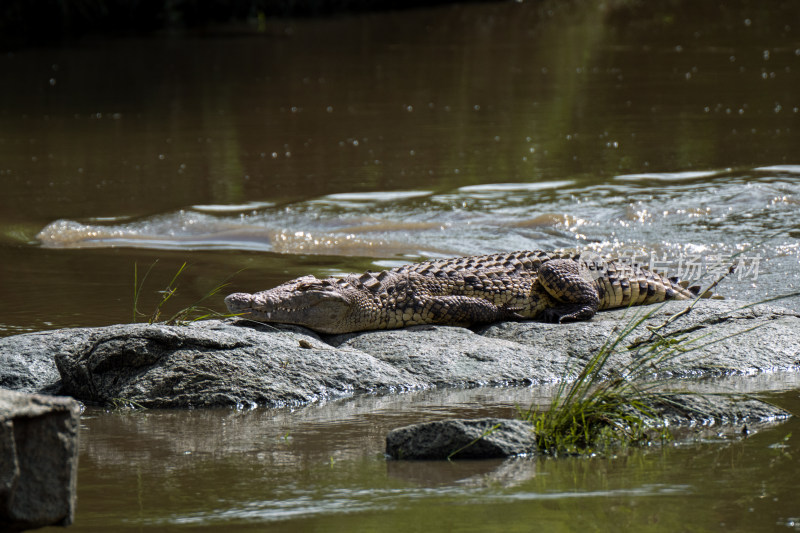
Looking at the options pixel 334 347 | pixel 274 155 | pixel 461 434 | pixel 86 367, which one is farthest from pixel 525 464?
pixel 274 155

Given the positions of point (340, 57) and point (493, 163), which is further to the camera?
point (340, 57)

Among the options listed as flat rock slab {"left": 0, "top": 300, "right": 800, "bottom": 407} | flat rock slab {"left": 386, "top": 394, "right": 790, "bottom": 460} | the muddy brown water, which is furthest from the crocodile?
flat rock slab {"left": 386, "top": 394, "right": 790, "bottom": 460}

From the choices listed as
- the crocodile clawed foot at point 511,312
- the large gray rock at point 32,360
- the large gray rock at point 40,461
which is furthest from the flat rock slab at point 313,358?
the large gray rock at point 40,461

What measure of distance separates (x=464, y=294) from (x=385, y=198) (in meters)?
4.97

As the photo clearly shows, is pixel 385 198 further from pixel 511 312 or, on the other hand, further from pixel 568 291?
pixel 568 291

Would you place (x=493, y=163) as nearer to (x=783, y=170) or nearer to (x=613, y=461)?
(x=783, y=170)

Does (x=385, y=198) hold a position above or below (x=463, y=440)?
above

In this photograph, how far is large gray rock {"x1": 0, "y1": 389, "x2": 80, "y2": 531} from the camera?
296 centimetres

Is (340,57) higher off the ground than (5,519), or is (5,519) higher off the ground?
(340,57)

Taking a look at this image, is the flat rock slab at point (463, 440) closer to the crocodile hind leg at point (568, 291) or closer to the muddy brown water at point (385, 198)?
the muddy brown water at point (385, 198)

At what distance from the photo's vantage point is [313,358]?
567 cm

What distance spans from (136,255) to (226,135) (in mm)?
6292

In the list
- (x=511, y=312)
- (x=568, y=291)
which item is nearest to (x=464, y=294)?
(x=511, y=312)

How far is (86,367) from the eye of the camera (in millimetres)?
5434
